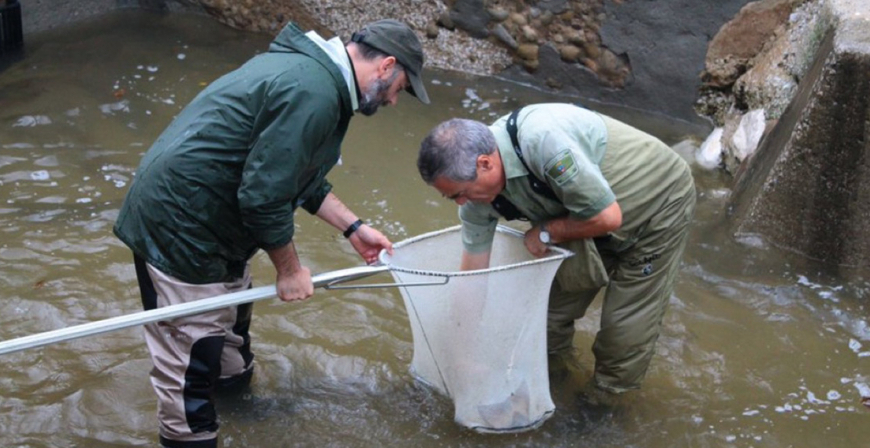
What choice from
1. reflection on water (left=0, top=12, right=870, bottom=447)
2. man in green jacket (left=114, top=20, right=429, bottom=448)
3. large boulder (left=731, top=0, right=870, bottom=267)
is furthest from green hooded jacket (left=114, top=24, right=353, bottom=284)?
large boulder (left=731, top=0, right=870, bottom=267)

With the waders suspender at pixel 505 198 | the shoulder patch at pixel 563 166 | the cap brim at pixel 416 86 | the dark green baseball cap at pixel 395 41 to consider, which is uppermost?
the dark green baseball cap at pixel 395 41

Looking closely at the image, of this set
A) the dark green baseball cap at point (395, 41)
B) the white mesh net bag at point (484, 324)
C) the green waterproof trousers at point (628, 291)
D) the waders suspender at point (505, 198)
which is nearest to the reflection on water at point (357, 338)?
the white mesh net bag at point (484, 324)

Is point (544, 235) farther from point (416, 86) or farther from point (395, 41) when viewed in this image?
point (395, 41)

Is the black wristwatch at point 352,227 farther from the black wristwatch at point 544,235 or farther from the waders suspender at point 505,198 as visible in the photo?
the black wristwatch at point 544,235

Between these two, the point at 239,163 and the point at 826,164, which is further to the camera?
the point at 826,164

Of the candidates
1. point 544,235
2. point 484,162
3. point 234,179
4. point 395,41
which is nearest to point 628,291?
point 544,235

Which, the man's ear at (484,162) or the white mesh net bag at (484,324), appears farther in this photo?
the white mesh net bag at (484,324)

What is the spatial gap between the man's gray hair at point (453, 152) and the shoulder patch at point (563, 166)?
0.21 meters

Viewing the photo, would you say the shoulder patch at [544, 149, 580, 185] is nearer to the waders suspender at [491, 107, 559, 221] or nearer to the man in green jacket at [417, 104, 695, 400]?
the man in green jacket at [417, 104, 695, 400]

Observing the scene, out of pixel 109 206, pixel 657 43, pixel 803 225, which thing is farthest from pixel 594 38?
pixel 109 206

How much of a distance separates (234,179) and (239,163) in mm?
58

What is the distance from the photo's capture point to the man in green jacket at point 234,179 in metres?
2.71

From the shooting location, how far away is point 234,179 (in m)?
2.88

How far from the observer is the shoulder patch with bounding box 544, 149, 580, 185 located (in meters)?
2.89
